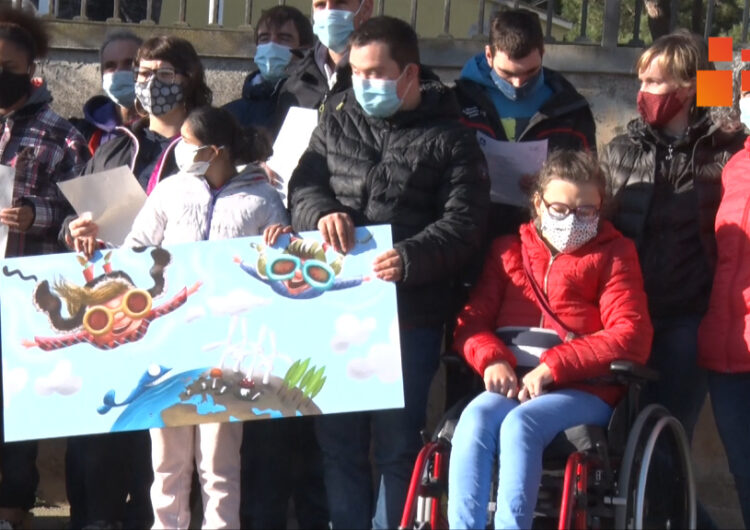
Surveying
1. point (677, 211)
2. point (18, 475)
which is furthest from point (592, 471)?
point (18, 475)

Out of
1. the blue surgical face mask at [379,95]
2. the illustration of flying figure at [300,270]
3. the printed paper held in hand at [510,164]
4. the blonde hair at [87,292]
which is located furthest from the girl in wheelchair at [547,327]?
the blonde hair at [87,292]

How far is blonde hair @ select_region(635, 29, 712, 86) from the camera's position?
5160mm

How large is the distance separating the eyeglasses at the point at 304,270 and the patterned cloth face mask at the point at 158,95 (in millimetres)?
958

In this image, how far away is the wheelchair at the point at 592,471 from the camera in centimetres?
433

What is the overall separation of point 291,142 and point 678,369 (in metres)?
1.88

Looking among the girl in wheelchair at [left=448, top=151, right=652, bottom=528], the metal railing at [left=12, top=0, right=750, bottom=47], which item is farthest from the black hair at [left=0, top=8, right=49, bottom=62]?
the girl in wheelchair at [left=448, top=151, right=652, bottom=528]

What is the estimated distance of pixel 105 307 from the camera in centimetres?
495

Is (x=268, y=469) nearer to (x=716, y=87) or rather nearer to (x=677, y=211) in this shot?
(x=677, y=211)

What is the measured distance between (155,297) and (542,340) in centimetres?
148

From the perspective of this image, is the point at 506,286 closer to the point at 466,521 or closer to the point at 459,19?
the point at 466,521

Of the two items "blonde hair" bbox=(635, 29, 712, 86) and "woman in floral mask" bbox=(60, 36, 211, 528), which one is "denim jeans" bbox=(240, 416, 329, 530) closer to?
"woman in floral mask" bbox=(60, 36, 211, 528)

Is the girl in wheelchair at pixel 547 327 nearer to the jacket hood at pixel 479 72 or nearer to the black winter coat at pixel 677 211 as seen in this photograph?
the black winter coat at pixel 677 211

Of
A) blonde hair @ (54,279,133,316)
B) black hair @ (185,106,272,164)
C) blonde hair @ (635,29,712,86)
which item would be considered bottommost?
blonde hair @ (54,279,133,316)

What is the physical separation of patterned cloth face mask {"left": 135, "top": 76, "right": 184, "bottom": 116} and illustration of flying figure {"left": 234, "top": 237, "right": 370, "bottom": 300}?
2.86 ft
